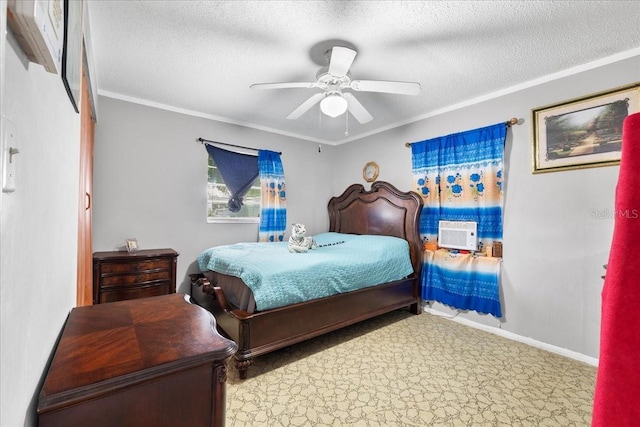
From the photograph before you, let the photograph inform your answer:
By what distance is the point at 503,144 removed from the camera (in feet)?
9.32

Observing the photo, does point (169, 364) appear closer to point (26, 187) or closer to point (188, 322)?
point (188, 322)

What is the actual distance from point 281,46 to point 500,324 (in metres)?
3.28

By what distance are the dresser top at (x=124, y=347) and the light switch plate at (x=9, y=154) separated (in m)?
0.52


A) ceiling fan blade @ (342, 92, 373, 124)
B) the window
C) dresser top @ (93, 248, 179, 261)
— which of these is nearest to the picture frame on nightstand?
dresser top @ (93, 248, 179, 261)

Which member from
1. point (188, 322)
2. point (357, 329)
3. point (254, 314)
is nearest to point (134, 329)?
point (188, 322)

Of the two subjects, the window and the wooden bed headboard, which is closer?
the wooden bed headboard

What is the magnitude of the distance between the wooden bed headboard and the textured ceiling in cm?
125

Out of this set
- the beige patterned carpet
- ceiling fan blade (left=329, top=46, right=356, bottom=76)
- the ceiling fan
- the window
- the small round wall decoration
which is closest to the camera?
the beige patterned carpet

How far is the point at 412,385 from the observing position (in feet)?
6.48

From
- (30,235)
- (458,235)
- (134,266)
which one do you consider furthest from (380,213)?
(30,235)

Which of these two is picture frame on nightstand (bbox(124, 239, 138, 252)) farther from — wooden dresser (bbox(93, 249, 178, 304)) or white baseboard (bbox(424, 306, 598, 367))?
white baseboard (bbox(424, 306, 598, 367))

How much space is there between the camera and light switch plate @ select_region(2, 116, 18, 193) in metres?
0.46

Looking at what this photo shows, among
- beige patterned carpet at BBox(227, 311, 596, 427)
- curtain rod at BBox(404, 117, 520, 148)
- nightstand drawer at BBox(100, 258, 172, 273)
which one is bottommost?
beige patterned carpet at BBox(227, 311, 596, 427)

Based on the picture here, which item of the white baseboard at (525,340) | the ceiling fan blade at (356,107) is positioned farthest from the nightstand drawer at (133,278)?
the white baseboard at (525,340)
